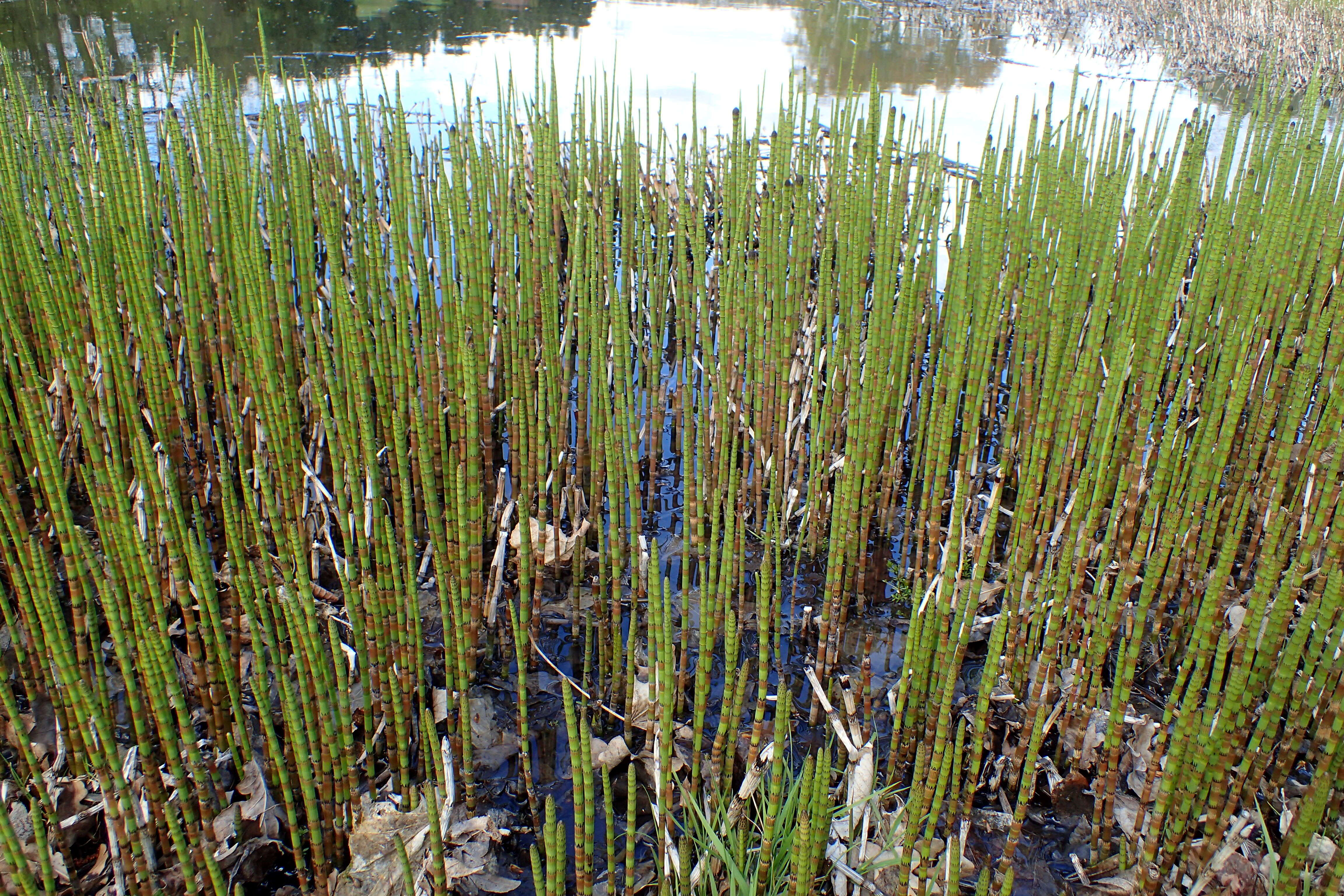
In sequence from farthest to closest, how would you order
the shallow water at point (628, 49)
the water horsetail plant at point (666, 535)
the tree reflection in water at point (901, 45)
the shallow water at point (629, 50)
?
the tree reflection in water at point (901, 45)
the shallow water at point (628, 49)
the shallow water at point (629, 50)
the water horsetail plant at point (666, 535)

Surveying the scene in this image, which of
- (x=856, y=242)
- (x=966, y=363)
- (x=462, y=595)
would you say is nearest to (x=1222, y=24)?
(x=966, y=363)

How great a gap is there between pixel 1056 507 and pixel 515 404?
1005 mm

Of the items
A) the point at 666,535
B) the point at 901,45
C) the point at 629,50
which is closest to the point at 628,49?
the point at 629,50

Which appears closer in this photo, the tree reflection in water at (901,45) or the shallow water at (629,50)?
the shallow water at (629,50)

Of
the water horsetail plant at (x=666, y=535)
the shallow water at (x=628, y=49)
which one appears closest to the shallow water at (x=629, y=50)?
the shallow water at (x=628, y=49)

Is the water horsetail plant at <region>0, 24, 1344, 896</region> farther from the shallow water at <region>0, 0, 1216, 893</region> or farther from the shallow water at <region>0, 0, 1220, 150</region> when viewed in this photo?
the shallow water at <region>0, 0, 1220, 150</region>

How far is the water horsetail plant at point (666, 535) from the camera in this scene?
3.85ft

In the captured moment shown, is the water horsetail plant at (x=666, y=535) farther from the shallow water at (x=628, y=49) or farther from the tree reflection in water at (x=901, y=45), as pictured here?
the tree reflection in water at (x=901, y=45)

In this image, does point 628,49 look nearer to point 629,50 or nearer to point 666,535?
point 629,50

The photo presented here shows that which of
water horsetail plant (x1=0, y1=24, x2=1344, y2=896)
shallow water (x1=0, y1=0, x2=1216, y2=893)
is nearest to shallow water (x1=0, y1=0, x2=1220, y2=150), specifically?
shallow water (x1=0, y1=0, x2=1216, y2=893)

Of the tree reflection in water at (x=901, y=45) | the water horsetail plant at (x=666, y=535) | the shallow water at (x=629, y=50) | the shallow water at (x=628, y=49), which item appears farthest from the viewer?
the tree reflection in water at (x=901, y=45)

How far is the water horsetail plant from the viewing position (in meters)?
1.17

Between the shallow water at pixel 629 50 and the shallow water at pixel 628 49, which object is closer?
the shallow water at pixel 629 50

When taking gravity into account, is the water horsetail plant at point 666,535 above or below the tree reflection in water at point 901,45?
below
